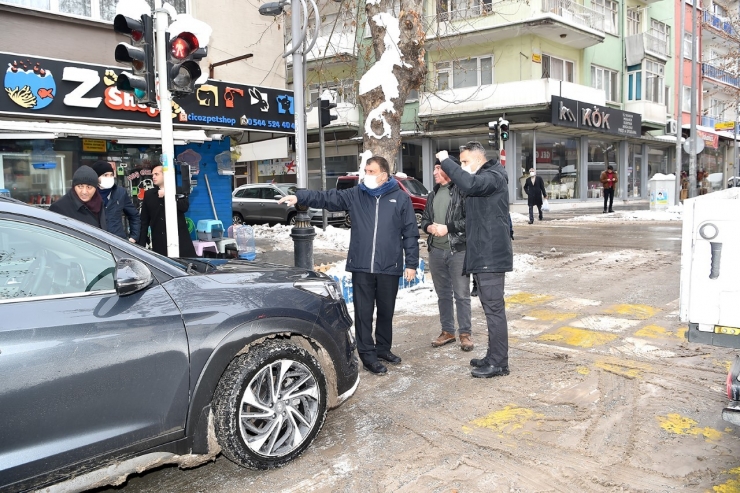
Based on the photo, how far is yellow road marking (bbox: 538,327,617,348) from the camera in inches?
235

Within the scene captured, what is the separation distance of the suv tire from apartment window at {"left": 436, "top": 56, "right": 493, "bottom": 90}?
80.2ft

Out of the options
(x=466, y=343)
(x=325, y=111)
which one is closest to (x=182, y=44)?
(x=466, y=343)

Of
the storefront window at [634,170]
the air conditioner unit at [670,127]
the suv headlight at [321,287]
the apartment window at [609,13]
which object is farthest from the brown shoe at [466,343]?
the air conditioner unit at [670,127]

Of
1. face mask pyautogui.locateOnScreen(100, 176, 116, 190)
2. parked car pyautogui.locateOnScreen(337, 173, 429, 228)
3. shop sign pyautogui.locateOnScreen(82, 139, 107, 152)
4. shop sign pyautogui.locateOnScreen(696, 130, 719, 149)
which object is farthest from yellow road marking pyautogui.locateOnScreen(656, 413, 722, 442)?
shop sign pyautogui.locateOnScreen(696, 130, 719, 149)

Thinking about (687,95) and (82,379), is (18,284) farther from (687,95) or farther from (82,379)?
(687,95)

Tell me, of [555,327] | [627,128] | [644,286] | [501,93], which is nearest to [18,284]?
[555,327]

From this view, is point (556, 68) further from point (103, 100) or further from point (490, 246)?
point (490, 246)

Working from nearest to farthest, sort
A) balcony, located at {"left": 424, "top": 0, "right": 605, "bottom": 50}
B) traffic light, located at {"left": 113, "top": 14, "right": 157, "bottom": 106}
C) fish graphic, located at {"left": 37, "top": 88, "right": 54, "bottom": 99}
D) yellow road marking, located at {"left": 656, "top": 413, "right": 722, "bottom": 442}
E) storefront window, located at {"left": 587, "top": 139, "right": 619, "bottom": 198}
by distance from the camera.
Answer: yellow road marking, located at {"left": 656, "top": 413, "right": 722, "bottom": 442} < traffic light, located at {"left": 113, "top": 14, "right": 157, "bottom": 106} < fish graphic, located at {"left": 37, "top": 88, "right": 54, "bottom": 99} < balcony, located at {"left": 424, "top": 0, "right": 605, "bottom": 50} < storefront window, located at {"left": 587, "top": 139, "right": 619, "bottom": 198}

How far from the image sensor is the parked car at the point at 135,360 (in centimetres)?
270

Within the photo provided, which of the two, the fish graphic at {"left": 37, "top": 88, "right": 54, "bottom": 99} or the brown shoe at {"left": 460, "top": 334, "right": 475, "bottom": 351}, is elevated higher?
the fish graphic at {"left": 37, "top": 88, "right": 54, "bottom": 99}

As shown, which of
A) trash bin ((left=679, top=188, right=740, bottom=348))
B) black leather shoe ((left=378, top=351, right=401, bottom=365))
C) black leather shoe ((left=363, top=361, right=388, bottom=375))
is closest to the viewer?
trash bin ((left=679, top=188, right=740, bottom=348))

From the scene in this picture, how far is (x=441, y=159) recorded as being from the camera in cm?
486

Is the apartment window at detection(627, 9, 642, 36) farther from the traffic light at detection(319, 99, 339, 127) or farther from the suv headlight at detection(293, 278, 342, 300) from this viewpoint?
the suv headlight at detection(293, 278, 342, 300)

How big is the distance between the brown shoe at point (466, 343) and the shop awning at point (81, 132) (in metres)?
6.86
